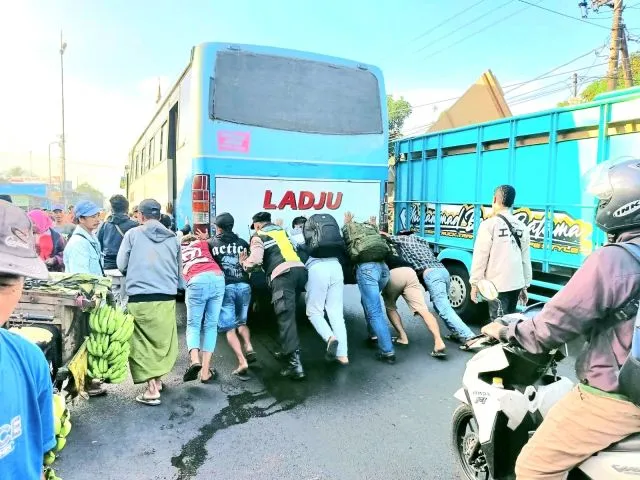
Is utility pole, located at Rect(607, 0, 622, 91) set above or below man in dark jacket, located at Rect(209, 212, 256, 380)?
above

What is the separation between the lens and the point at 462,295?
668cm

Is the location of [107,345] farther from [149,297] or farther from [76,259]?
[76,259]

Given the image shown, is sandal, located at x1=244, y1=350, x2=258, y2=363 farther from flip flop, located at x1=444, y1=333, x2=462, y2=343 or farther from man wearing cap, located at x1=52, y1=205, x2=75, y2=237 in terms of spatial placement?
man wearing cap, located at x1=52, y1=205, x2=75, y2=237

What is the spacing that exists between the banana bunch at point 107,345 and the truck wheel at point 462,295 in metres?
4.51

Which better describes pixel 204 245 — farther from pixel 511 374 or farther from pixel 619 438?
pixel 619 438

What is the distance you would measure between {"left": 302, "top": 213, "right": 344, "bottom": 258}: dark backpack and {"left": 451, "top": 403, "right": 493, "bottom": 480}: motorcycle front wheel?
2470mm

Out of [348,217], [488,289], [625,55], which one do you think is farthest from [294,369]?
[625,55]

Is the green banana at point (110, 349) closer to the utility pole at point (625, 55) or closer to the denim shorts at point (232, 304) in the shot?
the denim shorts at point (232, 304)

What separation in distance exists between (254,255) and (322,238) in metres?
0.71

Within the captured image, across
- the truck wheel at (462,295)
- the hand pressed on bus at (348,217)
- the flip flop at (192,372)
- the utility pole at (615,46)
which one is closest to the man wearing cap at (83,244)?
the flip flop at (192,372)

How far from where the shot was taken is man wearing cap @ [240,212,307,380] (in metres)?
4.77

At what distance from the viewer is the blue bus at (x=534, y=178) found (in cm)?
520

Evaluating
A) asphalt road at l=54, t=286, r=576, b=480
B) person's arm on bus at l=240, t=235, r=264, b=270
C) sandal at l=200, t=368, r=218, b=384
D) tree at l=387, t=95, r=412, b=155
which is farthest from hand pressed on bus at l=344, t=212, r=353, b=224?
tree at l=387, t=95, r=412, b=155

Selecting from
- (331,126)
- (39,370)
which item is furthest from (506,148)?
(39,370)
